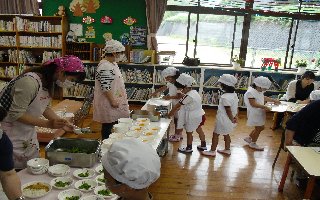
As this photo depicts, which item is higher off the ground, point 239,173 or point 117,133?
point 117,133

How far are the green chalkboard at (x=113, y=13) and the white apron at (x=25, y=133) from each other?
504cm

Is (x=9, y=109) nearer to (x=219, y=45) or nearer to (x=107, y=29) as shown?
(x=107, y=29)

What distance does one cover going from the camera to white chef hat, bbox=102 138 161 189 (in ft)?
4.13

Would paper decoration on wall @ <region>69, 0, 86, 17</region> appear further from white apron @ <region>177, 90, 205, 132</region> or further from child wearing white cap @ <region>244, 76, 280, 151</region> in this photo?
child wearing white cap @ <region>244, 76, 280, 151</region>

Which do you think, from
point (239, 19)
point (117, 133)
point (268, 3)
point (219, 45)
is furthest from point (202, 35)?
point (117, 133)

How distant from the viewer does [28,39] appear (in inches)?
270

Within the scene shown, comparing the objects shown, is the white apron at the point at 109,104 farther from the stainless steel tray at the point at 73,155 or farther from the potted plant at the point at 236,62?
the potted plant at the point at 236,62

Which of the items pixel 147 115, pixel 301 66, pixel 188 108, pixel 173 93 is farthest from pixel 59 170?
pixel 301 66

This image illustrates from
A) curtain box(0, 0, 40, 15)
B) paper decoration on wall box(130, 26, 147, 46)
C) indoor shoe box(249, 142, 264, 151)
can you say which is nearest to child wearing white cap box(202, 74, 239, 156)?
indoor shoe box(249, 142, 264, 151)

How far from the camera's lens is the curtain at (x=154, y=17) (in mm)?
6785

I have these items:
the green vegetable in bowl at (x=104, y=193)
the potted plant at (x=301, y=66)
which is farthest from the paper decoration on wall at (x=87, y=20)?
the green vegetable in bowl at (x=104, y=193)

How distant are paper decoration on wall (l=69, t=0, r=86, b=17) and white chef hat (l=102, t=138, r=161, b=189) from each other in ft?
20.5

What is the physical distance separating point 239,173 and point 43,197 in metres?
2.94

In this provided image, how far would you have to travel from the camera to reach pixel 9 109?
81.0 inches
